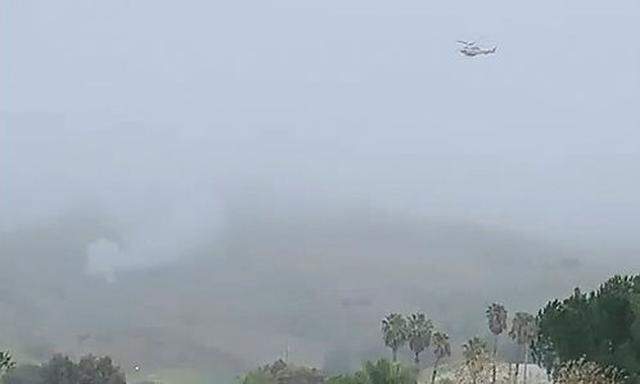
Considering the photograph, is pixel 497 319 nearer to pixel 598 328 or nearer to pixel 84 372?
pixel 84 372

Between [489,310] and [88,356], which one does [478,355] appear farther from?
[489,310]

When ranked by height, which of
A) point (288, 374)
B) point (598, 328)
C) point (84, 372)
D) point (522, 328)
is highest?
point (522, 328)

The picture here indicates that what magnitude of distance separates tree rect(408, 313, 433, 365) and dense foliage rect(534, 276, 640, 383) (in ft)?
136

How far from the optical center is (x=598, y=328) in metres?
41.6

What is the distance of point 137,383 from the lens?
4670 inches

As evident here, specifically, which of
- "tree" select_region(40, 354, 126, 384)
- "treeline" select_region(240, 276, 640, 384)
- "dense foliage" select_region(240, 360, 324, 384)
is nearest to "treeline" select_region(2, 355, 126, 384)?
"tree" select_region(40, 354, 126, 384)

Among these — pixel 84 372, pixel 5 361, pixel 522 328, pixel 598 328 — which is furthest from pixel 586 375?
pixel 522 328

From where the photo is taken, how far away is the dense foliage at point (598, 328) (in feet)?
128

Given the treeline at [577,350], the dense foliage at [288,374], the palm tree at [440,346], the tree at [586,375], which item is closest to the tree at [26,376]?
the dense foliage at [288,374]

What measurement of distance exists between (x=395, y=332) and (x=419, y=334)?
1987 millimetres

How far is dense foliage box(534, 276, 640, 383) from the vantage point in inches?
1540

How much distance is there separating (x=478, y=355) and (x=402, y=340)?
2184 inches

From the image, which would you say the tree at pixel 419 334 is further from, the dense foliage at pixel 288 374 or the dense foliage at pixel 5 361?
the dense foliage at pixel 5 361

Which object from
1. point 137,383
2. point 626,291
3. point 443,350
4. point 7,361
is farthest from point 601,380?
point 137,383
